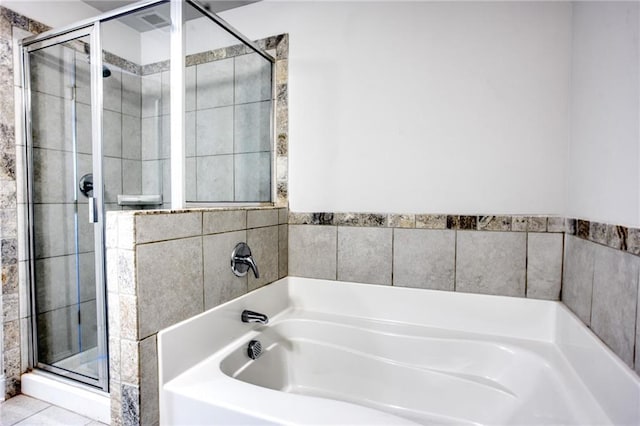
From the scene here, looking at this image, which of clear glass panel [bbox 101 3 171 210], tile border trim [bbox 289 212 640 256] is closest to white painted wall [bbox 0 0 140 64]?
clear glass panel [bbox 101 3 171 210]

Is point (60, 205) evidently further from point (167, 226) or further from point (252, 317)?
point (252, 317)

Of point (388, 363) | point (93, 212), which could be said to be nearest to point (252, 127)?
point (93, 212)

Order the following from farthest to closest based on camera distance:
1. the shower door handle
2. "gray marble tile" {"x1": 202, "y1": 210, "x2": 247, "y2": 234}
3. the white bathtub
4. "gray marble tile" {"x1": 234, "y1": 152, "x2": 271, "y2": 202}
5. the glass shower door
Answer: "gray marble tile" {"x1": 234, "y1": 152, "x2": 271, "y2": 202}, the glass shower door, the shower door handle, "gray marble tile" {"x1": 202, "y1": 210, "x2": 247, "y2": 234}, the white bathtub

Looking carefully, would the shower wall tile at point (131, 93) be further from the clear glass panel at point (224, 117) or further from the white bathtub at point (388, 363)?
the white bathtub at point (388, 363)

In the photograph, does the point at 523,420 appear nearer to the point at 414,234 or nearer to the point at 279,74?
the point at 414,234

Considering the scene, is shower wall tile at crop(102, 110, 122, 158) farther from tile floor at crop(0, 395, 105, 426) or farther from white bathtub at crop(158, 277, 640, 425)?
tile floor at crop(0, 395, 105, 426)

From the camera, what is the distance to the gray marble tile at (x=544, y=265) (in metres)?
1.44

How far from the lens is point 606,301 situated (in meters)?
0.98

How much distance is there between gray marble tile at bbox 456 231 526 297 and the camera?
149 cm

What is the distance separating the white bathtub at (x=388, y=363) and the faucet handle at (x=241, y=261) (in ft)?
0.42

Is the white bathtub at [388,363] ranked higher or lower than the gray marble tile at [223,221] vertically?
lower

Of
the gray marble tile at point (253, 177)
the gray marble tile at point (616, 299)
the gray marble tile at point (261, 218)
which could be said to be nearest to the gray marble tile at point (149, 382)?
the gray marble tile at point (261, 218)

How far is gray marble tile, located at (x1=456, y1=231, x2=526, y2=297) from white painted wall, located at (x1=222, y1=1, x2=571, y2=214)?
0.43ft

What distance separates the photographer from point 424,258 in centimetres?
161
